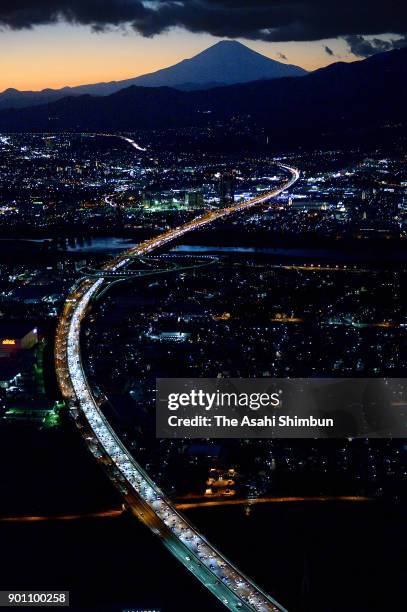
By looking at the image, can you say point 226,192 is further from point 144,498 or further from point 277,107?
point 277,107

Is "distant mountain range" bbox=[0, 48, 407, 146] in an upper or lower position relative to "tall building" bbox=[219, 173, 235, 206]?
upper

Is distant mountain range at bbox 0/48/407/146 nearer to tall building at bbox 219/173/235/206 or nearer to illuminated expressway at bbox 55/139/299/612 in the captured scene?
tall building at bbox 219/173/235/206

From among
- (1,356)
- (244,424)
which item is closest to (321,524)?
(244,424)

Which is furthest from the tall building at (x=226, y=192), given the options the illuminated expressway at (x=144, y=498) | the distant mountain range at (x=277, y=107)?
the distant mountain range at (x=277, y=107)

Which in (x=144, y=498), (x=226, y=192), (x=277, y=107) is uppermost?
(x=277, y=107)

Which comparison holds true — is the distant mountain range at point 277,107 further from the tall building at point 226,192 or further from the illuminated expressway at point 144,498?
the illuminated expressway at point 144,498

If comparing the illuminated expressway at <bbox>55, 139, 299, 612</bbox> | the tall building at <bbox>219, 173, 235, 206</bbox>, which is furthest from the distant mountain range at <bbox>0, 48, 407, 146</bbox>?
the illuminated expressway at <bbox>55, 139, 299, 612</bbox>

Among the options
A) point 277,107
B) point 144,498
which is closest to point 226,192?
point 144,498
